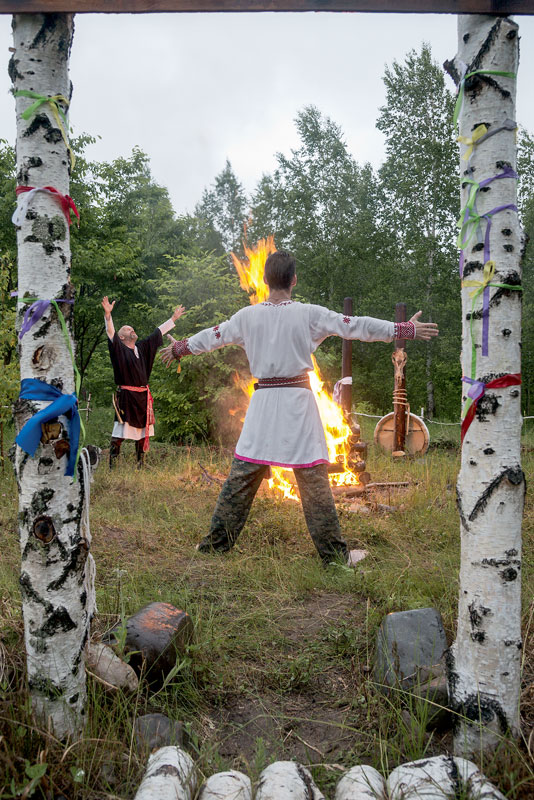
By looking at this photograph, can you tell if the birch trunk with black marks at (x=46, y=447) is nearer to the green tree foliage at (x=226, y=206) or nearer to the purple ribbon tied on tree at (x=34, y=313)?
the purple ribbon tied on tree at (x=34, y=313)

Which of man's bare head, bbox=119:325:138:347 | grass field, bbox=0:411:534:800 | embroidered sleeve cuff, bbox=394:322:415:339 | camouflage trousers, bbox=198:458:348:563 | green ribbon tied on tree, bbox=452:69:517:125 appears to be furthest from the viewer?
man's bare head, bbox=119:325:138:347

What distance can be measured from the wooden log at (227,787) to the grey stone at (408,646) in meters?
0.91

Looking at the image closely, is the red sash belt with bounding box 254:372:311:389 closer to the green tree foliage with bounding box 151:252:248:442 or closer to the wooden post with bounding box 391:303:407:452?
the wooden post with bounding box 391:303:407:452

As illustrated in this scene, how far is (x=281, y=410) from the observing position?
4719 millimetres

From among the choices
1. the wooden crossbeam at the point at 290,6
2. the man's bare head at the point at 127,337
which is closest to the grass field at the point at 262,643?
the wooden crossbeam at the point at 290,6

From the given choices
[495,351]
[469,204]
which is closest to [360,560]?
[495,351]

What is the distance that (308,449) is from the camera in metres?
4.62

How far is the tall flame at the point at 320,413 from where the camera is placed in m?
6.75

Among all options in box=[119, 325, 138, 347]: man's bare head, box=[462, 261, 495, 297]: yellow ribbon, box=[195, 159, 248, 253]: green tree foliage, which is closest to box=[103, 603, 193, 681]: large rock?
box=[462, 261, 495, 297]: yellow ribbon

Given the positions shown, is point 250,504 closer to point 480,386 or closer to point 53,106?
point 480,386

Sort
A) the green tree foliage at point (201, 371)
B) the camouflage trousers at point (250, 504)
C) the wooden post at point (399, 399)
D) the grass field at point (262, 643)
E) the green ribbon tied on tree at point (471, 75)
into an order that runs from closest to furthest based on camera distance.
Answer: the grass field at point (262, 643)
the green ribbon tied on tree at point (471, 75)
the camouflage trousers at point (250, 504)
the wooden post at point (399, 399)
the green tree foliage at point (201, 371)

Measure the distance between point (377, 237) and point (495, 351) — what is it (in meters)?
21.8

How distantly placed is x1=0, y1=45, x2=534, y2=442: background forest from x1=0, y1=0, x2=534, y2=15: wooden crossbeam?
7819mm

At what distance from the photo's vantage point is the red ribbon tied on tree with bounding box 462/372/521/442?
2332 millimetres
